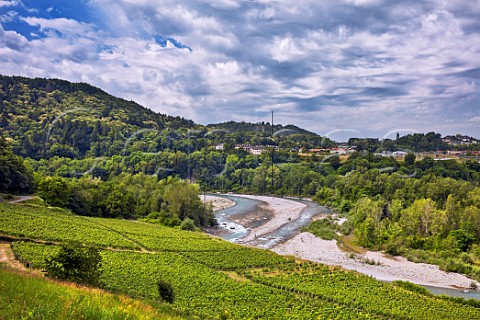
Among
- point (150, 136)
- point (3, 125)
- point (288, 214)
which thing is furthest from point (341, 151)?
point (3, 125)

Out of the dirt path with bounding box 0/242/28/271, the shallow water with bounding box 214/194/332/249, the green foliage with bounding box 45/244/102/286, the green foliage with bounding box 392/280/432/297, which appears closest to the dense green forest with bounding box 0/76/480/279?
the shallow water with bounding box 214/194/332/249

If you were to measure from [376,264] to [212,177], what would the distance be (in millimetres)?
104036

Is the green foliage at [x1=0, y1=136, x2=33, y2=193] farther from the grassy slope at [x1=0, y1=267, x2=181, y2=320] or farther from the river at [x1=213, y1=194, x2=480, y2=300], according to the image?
the grassy slope at [x1=0, y1=267, x2=181, y2=320]

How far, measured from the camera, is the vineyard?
2908 centimetres

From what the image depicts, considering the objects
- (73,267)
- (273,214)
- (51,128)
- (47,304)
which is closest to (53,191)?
(73,267)

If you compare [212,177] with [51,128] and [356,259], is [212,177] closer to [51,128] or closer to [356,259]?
[51,128]

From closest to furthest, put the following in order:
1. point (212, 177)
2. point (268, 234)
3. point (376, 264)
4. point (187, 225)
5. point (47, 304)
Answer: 1. point (47, 304)
2. point (376, 264)
3. point (187, 225)
4. point (268, 234)
5. point (212, 177)

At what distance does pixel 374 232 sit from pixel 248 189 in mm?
80763

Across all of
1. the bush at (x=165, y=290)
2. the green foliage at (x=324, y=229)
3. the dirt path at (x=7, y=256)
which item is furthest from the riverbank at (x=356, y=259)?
the dirt path at (x=7, y=256)

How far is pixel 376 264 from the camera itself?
171 ft

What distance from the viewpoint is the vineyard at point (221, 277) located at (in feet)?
95.4

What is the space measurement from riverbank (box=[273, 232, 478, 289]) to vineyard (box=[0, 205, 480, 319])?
23.8 feet

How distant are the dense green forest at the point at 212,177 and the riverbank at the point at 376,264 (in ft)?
9.03

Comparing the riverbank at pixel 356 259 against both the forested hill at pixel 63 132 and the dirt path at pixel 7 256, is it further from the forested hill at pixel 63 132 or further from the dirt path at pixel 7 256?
the forested hill at pixel 63 132
